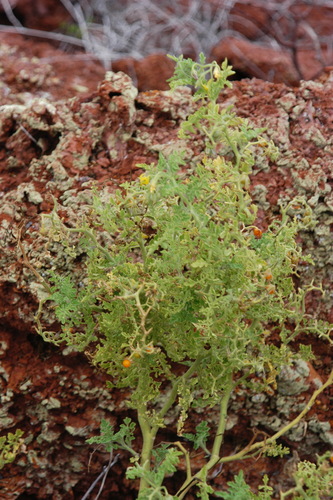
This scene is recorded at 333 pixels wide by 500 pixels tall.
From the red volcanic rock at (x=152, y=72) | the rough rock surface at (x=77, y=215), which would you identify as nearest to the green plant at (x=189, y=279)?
the rough rock surface at (x=77, y=215)

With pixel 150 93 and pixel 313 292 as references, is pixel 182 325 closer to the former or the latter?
pixel 313 292

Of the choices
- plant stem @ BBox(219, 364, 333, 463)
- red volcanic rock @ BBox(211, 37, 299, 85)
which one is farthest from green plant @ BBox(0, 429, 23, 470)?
red volcanic rock @ BBox(211, 37, 299, 85)

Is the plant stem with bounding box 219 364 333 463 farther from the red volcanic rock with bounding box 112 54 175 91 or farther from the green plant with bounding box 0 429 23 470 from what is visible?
the red volcanic rock with bounding box 112 54 175 91

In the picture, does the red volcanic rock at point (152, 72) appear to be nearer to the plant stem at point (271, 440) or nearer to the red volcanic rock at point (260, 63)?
the red volcanic rock at point (260, 63)

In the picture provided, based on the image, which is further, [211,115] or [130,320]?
[130,320]

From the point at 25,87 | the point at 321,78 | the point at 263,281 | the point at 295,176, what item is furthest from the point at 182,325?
the point at 25,87

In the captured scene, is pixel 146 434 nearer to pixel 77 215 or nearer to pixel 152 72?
pixel 77 215

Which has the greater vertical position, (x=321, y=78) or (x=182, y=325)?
(x=321, y=78)
